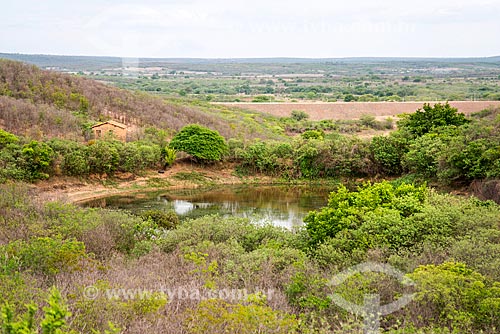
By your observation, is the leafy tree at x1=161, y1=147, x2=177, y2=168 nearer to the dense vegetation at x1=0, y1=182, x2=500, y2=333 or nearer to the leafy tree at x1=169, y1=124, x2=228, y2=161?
the leafy tree at x1=169, y1=124, x2=228, y2=161

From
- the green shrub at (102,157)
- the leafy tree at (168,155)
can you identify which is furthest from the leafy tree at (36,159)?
the leafy tree at (168,155)

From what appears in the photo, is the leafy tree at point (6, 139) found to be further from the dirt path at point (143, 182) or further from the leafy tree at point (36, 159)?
the dirt path at point (143, 182)

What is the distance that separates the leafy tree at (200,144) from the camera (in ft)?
108

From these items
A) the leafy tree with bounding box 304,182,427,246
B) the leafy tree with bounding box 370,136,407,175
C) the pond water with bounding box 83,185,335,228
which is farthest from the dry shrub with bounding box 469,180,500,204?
the leafy tree with bounding box 304,182,427,246

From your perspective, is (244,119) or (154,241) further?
(244,119)

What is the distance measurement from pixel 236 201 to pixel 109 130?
400 inches

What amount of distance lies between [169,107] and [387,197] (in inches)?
1144

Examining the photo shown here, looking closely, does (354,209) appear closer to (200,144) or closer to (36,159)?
(36,159)

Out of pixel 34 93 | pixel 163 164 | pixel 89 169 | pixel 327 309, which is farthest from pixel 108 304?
pixel 34 93

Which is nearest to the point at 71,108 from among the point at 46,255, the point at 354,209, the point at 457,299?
the point at 354,209

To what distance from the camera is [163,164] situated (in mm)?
33188

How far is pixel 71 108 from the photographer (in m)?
38.7

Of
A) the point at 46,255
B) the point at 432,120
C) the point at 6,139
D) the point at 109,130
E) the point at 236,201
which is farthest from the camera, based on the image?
the point at 109,130

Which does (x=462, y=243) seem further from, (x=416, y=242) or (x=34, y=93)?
(x=34, y=93)
